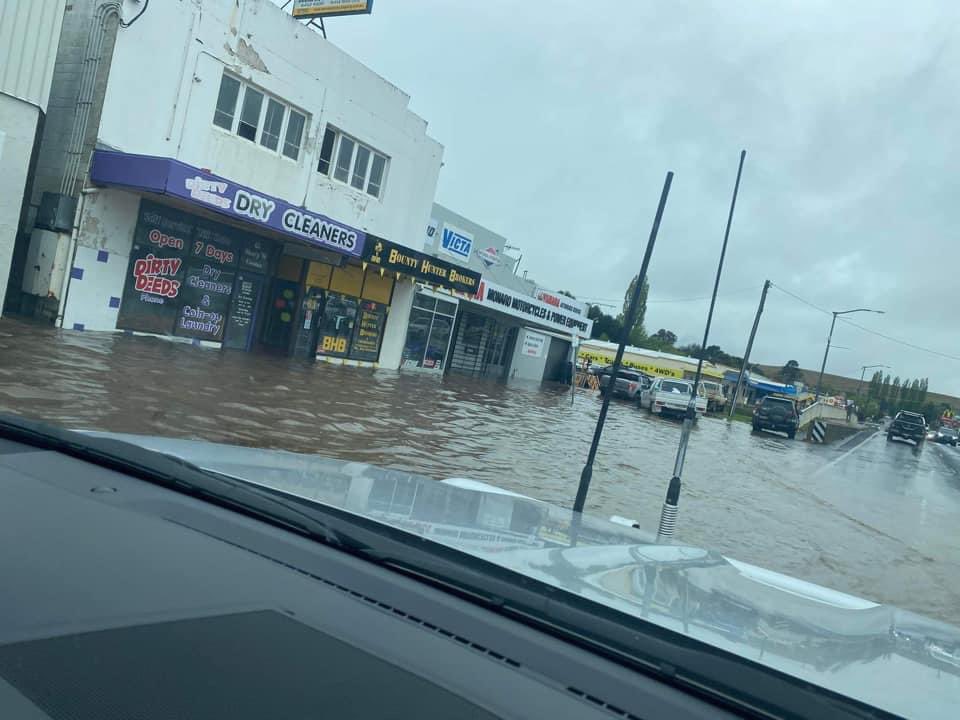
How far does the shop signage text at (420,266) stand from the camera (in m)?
20.5

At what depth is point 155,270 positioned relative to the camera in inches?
655

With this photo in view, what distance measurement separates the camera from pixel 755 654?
1751 mm

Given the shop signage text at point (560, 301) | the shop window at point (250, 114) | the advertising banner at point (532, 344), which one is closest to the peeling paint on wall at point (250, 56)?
the shop window at point (250, 114)

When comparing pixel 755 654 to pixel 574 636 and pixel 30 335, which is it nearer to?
pixel 574 636

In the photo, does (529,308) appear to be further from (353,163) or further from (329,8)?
(329,8)

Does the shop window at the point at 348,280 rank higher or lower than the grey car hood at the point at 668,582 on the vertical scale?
higher

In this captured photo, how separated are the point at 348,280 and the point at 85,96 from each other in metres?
8.78

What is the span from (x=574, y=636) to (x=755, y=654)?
0.42 metres

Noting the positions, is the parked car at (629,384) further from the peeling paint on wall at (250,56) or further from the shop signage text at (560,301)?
the peeling paint on wall at (250,56)

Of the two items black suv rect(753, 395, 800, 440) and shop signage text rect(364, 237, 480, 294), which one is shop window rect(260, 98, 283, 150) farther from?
black suv rect(753, 395, 800, 440)

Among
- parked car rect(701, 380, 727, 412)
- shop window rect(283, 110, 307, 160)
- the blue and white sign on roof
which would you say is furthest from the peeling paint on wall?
parked car rect(701, 380, 727, 412)

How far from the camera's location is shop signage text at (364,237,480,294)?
20453 millimetres

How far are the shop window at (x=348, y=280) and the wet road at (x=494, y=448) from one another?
3057 millimetres

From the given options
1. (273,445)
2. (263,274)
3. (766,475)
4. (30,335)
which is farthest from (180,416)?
(766,475)
